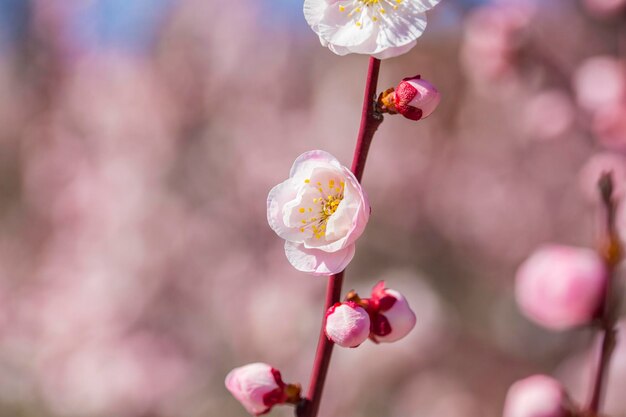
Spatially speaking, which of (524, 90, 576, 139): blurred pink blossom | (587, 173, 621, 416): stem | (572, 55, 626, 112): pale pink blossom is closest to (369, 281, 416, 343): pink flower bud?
(587, 173, 621, 416): stem

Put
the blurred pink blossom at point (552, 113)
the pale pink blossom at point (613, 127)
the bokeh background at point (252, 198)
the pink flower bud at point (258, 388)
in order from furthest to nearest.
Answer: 1. the bokeh background at point (252, 198)
2. the blurred pink blossom at point (552, 113)
3. the pale pink blossom at point (613, 127)
4. the pink flower bud at point (258, 388)

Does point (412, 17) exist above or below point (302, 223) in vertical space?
above

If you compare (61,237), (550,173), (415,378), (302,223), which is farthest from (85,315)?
(302,223)

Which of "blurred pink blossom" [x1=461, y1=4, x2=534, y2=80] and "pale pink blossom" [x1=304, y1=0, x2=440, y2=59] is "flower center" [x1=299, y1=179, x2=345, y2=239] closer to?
"pale pink blossom" [x1=304, y1=0, x2=440, y2=59]

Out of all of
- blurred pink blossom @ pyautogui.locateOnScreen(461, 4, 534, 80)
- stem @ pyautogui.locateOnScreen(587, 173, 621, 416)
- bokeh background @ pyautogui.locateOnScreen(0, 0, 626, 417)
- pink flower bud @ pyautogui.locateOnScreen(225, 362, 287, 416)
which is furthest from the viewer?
bokeh background @ pyautogui.locateOnScreen(0, 0, 626, 417)

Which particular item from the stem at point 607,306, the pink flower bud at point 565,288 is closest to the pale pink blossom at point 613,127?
the pink flower bud at point 565,288

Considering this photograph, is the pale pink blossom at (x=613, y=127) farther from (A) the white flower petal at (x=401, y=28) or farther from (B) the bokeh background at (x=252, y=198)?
(A) the white flower petal at (x=401, y=28)

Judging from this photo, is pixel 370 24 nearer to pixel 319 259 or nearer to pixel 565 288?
pixel 319 259

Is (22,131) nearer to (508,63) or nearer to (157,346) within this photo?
(157,346)
